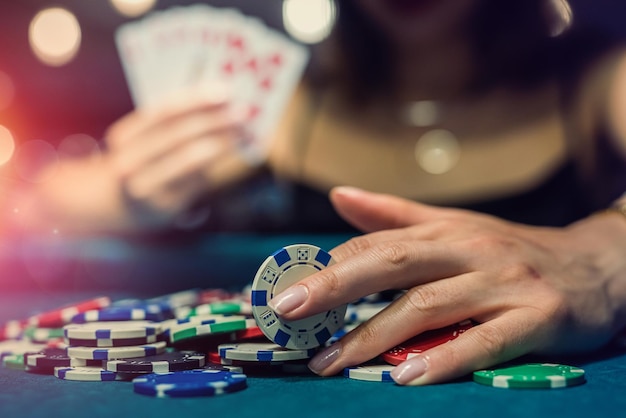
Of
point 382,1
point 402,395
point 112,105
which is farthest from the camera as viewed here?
point 112,105

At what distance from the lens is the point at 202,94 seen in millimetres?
3916

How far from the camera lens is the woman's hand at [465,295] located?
1.26m

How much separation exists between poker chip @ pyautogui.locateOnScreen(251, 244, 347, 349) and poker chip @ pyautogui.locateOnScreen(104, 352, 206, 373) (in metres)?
0.19

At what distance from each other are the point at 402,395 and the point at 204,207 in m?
3.27

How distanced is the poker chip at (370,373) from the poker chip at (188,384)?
21 centimetres

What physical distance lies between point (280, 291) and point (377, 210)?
55 cm

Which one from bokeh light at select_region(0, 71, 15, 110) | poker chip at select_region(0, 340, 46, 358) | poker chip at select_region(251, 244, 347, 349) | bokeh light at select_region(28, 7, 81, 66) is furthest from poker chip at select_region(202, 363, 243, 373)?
bokeh light at select_region(0, 71, 15, 110)

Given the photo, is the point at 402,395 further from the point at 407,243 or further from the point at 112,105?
the point at 112,105

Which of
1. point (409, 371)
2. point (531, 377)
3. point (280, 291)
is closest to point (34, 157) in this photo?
point (280, 291)

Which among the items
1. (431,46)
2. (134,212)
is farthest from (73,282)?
(431,46)

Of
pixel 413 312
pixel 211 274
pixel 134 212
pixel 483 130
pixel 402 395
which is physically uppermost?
pixel 483 130

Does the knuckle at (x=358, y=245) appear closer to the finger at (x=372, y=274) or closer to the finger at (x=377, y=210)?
the finger at (x=372, y=274)

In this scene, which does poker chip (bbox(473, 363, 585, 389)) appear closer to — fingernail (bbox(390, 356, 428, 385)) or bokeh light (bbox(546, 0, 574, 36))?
fingernail (bbox(390, 356, 428, 385))

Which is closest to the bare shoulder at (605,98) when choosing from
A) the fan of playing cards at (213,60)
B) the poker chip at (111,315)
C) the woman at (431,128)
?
the woman at (431,128)
